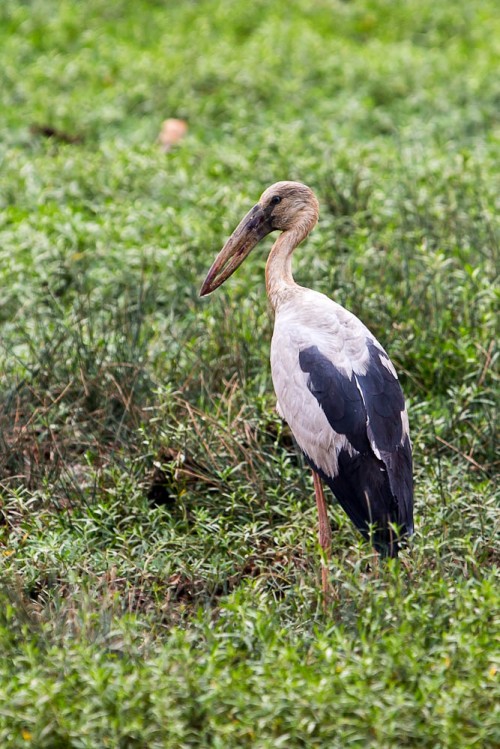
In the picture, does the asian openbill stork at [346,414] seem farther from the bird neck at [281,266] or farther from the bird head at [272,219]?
the bird head at [272,219]

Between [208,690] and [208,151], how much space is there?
5077 millimetres

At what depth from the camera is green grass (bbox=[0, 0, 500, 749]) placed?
9.92 feet

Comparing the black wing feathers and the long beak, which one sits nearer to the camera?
the black wing feathers

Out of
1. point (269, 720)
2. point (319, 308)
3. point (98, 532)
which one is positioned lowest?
point (98, 532)

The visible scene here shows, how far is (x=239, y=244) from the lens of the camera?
15.5 feet

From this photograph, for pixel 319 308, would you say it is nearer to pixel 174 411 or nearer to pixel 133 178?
pixel 174 411

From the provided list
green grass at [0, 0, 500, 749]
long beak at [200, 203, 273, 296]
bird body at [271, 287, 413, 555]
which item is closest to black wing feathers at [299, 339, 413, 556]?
bird body at [271, 287, 413, 555]

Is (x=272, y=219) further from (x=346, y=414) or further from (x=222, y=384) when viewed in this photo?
(x=346, y=414)

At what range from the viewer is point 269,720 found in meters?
2.92

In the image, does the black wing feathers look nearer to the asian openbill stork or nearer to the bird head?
the asian openbill stork

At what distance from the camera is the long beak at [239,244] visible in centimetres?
471

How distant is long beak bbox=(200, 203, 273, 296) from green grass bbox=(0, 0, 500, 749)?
0.49 meters

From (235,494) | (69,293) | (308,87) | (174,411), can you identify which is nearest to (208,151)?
(308,87)

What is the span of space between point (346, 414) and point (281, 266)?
39.2 inches
